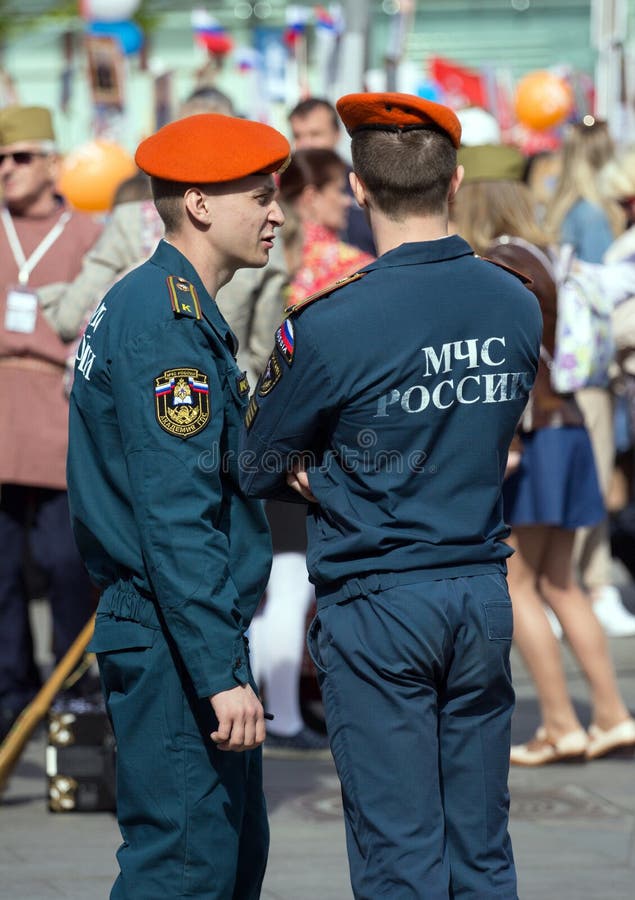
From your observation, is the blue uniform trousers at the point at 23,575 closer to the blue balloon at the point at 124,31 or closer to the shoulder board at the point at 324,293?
the shoulder board at the point at 324,293

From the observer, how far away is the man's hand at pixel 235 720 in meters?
3.20

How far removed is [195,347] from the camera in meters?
3.32

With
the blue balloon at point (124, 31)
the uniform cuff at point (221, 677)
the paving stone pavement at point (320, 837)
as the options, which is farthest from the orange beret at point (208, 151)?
the blue balloon at point (124, 31)

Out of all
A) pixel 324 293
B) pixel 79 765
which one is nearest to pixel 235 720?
pixel 324 293

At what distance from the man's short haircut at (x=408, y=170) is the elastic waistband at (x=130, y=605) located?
878mm

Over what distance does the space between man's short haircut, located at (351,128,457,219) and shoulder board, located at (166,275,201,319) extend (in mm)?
402

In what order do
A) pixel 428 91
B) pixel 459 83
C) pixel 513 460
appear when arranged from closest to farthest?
pixel 513 460
pixel 428 91
pixel 459 83

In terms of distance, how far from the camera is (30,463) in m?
6.16

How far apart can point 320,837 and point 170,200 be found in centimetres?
252

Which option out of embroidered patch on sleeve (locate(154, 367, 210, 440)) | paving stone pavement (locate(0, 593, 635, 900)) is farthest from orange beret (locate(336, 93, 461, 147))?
paving stone pavement (locate(0, 593, 635, 900))

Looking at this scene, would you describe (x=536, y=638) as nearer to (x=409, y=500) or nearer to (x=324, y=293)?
(x=409, y=500)

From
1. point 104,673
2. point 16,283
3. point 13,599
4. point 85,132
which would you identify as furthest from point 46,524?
point 85,132

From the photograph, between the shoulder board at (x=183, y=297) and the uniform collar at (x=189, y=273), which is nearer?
the shoulder board at (x=183, y=297)

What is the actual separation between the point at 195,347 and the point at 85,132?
112 feet
